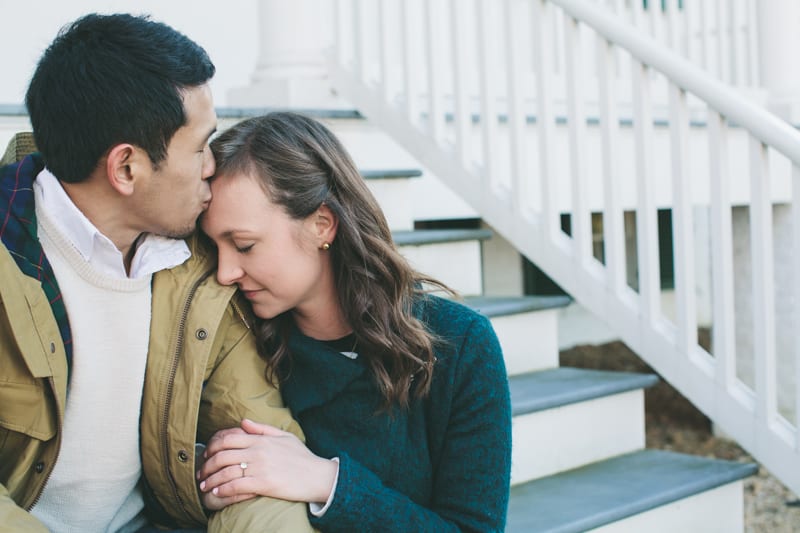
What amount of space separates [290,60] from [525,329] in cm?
146

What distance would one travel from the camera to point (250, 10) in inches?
170

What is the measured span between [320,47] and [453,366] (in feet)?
7.80

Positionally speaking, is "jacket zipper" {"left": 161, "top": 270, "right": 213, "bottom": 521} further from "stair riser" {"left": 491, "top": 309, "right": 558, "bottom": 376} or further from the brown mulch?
the brown mulch

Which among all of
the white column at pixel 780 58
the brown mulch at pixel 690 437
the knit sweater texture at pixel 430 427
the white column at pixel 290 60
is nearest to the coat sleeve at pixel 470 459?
the knit sweater texture at pixel 430 427

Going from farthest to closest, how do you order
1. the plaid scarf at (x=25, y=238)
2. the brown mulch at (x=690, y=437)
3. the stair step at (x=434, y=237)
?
1. the brown mulch at (x=690, y=437)
2. the stair step at (x=434, y=237)
3. the plaid scarf at (x=25, y=238)

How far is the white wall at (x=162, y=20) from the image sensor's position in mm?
3668

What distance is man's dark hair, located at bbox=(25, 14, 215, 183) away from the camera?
142 cm

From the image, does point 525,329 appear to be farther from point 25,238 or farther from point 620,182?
point 25,238

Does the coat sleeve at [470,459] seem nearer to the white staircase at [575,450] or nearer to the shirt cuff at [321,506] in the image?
the shirt cuff at [321,506]

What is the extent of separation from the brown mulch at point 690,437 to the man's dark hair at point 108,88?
98.0 inches

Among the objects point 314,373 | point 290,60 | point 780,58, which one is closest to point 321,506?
point 314,373

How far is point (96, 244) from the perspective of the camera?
1.53 metres

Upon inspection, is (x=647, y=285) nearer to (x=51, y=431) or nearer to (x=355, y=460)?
(x=355, y=460)

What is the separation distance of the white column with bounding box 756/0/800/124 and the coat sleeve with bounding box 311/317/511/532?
2966 millimetres
